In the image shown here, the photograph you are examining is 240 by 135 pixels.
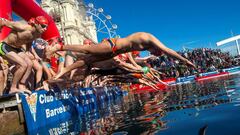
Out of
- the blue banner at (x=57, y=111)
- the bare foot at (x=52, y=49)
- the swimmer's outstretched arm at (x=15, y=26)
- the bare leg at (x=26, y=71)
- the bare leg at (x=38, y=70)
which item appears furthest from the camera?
the bare leg at (x=38, y=70)

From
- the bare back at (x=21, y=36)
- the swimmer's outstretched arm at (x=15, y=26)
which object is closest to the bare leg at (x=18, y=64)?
the bare back at (x=21, y=36)

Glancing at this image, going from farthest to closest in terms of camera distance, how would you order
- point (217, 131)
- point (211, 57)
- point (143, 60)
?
point (211, 57) → point (143, 60) → point (217, 131)

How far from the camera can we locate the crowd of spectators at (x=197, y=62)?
25.8 metres

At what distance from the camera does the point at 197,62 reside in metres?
29.6

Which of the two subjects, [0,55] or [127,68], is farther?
[127,68]

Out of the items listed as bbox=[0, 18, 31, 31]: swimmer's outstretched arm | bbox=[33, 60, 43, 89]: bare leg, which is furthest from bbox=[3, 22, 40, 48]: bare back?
bbox=[33, 60, 43, 89]: bare leg

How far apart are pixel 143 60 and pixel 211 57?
2291 centimetres

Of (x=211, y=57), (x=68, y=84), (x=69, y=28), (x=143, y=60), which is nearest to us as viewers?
(x=68, y=84)

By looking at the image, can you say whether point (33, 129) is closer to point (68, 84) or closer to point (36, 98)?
point (36, 98)

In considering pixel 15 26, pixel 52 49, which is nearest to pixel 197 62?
pixel 52 49

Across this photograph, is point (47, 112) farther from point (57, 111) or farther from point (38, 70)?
point (38, 70)

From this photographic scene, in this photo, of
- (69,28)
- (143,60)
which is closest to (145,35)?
(143,60)

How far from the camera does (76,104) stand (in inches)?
320

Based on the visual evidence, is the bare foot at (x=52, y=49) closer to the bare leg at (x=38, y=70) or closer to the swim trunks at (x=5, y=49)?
the bare leg at (x=38, y=70)
